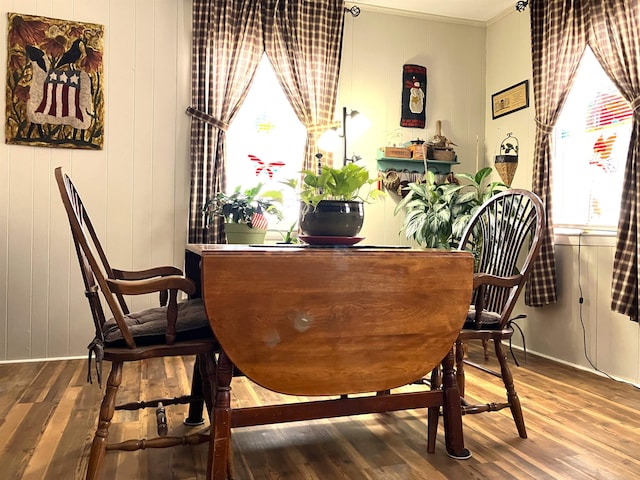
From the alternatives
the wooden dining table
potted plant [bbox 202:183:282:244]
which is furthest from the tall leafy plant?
potted plant [bbox 202:183:282:244]

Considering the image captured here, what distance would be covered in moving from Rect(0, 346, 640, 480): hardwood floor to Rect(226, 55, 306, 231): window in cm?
150

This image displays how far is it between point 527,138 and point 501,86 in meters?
0.57

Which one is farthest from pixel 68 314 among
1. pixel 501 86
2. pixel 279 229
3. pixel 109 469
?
pixel 501 86

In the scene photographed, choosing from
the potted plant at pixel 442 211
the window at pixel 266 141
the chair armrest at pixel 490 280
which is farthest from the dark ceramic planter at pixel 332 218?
the window at pixel 266 141

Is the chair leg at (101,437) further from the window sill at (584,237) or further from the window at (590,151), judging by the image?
the window at (590,151)

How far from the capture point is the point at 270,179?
151 inches

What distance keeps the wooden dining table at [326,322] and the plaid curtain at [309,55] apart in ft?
7.17

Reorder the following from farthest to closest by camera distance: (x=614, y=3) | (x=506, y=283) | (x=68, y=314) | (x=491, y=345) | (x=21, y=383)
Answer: (x=491, y=345) → (x=68, y=314) → (x=614, y=3) → (x=21, y=383) → (x=506, y=283)

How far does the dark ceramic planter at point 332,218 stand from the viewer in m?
1.91

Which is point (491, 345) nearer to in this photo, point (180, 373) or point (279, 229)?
point (279, 229)

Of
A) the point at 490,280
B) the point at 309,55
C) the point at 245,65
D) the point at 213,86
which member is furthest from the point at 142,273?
the point at 309,55

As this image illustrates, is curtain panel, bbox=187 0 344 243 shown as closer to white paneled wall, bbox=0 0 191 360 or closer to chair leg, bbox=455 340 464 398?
white paneled wall, bbox=0 0 191 360

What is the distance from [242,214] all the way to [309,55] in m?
1.27

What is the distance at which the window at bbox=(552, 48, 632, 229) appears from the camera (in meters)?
3.11
